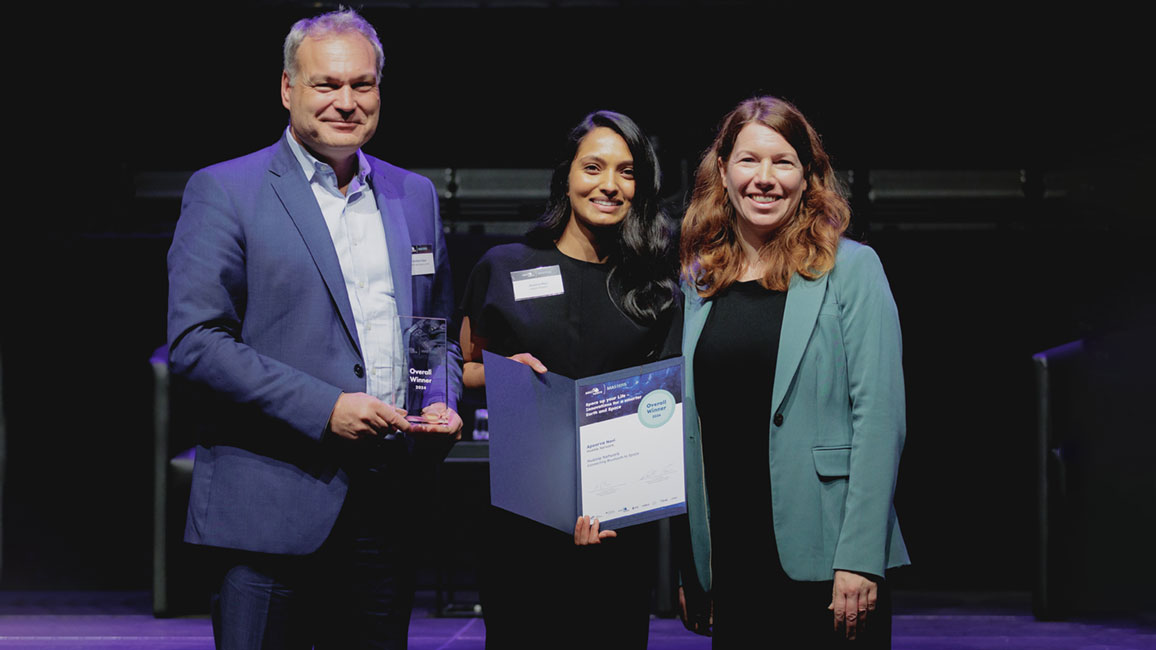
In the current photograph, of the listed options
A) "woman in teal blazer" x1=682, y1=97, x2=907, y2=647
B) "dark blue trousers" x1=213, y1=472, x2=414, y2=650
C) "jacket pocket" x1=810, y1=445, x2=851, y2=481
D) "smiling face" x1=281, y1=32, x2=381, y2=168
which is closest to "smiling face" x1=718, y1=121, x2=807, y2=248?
"woman in teal blazer" x1=682, y1=97, x2=907, y2=647

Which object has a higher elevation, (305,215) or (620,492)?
(305,215)

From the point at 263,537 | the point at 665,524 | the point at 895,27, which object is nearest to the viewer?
the point at 263,537

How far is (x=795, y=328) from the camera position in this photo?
2.00 metres

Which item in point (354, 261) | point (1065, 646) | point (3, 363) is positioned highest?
point (354, 261)

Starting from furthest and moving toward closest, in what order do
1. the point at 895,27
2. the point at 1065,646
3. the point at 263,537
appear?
the point at 895,27 → the point at 1065,646 → the point at 263,537

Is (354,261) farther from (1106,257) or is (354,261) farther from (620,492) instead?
(1106,257)

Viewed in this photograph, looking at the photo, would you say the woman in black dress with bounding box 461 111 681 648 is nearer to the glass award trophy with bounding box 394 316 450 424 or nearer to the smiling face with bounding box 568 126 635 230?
the smiling face with bounding box 568 126 635 230

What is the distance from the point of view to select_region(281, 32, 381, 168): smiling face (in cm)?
203

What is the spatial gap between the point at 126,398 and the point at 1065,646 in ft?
14.2

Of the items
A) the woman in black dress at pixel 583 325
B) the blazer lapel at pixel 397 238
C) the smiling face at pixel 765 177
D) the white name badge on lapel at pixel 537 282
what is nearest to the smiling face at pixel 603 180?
the woman in black dress at pixel 583 325

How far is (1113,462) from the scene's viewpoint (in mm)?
4441

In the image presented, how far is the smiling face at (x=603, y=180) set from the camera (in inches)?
88.0

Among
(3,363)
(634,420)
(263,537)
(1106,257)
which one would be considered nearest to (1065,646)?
(1106,257)

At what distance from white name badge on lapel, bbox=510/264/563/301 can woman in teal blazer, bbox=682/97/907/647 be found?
A: 290 millimetres
